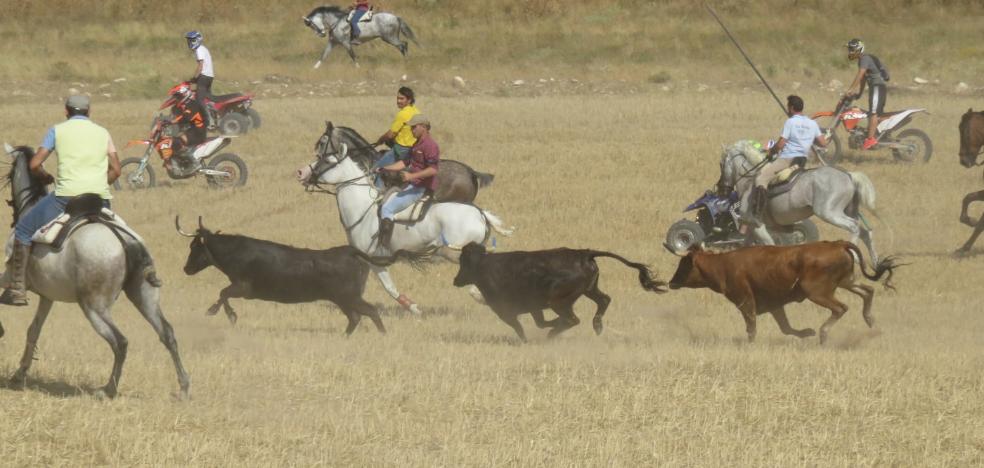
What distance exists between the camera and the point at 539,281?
1614 cm

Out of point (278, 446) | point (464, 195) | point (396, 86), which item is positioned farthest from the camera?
point (396, 86)

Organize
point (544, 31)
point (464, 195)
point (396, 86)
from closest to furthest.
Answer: point (464, 195) → point (396, 86) → point (544, 31)

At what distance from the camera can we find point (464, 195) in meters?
20.4

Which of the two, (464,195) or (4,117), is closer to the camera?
(464,195)

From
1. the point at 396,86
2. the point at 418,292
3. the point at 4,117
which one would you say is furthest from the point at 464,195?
the point at 396,86

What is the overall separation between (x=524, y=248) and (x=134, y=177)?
789 centimetres

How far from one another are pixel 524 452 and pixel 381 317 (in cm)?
725

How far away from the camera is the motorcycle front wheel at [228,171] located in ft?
91.9

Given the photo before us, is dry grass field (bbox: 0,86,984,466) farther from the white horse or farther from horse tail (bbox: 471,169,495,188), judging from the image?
horse tail (bbox: 471,169,495,188)

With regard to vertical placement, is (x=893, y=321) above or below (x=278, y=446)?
below

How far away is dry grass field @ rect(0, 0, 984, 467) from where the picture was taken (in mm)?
12008

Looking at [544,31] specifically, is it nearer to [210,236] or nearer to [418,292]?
[418,292]

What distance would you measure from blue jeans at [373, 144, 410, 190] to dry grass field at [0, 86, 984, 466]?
164 centimetres

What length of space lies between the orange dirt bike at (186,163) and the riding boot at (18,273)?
586 inches
